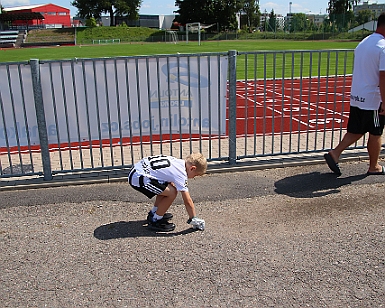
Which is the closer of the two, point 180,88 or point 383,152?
point 180,88

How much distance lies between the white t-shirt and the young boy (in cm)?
260

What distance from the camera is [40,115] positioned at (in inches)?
235

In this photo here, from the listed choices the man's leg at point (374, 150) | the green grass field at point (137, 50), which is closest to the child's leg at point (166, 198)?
the man's leg at point (374, 150)

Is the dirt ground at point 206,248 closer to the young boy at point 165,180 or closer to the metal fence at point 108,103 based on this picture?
the young boy at point 165,180

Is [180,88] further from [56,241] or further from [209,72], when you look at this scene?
[56,241]

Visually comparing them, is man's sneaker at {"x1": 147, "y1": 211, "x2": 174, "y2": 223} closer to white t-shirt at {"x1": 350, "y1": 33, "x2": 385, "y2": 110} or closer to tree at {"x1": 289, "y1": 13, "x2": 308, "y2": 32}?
white t-shirt at {"x1": 350, "y1": 33, "x2": 385, "y2": 110}

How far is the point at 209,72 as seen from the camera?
6.30 meters

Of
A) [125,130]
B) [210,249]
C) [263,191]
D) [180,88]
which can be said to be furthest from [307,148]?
[210,249]

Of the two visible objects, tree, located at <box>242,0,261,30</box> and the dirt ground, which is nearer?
the dirt ground

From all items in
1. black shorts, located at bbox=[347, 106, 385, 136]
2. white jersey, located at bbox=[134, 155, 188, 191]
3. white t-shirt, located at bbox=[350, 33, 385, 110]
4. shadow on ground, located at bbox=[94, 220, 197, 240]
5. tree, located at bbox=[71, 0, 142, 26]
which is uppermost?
tree, located at bbox=[71, 0, 142, 26]

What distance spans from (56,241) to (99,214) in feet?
2.56

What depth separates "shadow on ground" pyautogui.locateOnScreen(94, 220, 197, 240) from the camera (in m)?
4.41

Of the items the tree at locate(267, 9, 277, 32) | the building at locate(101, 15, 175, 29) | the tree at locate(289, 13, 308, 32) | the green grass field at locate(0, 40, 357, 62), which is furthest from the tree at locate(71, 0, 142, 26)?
the green grass field at locate(0, 40, 357, 62)

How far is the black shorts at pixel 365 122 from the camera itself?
5703 millimetres
